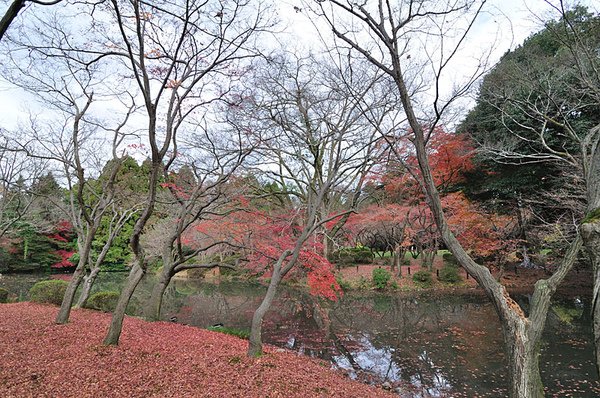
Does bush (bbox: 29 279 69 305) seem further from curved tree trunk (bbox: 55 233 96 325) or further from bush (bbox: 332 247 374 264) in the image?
bush (bbox: 332 247 374 264)

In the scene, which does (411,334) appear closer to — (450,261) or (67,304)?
(67,304)

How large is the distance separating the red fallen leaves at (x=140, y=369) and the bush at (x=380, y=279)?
452 inches

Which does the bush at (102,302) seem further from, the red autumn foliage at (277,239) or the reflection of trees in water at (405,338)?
the reflection of trees in water at (405,338)

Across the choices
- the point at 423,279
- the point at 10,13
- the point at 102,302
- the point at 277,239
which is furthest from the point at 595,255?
the point at 423,279

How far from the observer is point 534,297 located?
124 inches

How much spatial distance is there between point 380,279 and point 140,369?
14.9m

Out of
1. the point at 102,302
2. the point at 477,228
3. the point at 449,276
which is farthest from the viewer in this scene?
the point at 449,276

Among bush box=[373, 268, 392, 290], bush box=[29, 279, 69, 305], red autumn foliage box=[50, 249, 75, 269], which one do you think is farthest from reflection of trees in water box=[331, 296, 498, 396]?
red autumn foliage box=[50, 249, 75, 269]

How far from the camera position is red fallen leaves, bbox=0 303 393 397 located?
395cm

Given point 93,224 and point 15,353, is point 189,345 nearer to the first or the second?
point 15,353

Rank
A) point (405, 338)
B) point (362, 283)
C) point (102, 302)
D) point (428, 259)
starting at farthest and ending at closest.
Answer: point (428, 259) < point (362, 283) < point (102, 302) < point (405, 338)

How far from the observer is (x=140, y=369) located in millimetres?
4668

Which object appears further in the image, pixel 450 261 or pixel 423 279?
pixel 450 261

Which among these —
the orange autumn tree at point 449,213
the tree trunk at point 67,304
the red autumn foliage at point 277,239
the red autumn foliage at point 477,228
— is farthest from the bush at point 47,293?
the red autumn foliage at point 477,228
